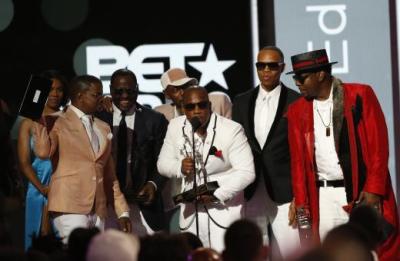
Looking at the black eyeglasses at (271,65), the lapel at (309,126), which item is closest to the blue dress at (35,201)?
the black eyeglasses at (271,65)

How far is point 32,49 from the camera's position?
35.4ft

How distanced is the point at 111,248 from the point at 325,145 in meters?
3.24

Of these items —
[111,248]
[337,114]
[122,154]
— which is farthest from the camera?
[122,154]

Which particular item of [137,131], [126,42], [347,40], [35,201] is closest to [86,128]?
[35,201]

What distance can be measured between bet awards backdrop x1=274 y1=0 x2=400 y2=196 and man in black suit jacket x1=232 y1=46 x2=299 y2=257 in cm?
188

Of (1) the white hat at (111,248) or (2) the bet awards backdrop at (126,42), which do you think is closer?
(1) the white hat at (111,248)

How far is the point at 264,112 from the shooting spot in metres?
9.03

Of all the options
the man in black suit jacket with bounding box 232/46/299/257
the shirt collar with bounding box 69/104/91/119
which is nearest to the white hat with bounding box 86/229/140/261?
the shirt collar with bounding box 69/104/91/119

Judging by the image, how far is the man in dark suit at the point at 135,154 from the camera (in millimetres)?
9109

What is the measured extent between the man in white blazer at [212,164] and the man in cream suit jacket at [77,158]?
0.57 m

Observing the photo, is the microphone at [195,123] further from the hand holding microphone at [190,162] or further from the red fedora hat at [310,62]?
the red fedora hat at [310,62]

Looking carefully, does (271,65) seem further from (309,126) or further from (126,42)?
(126,42)

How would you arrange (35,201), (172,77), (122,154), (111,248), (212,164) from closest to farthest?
(111,248)
(212,164)
(35,201)
(122,154)
(172,77)

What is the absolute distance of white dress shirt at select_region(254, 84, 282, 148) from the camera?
898cm
